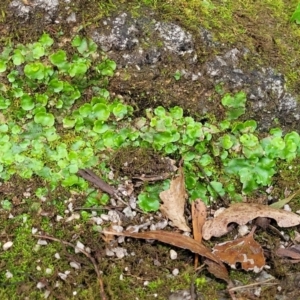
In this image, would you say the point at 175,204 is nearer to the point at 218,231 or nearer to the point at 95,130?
the point at 218,231

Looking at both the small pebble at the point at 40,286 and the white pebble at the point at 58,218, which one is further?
the white pebble at the point at 58,218

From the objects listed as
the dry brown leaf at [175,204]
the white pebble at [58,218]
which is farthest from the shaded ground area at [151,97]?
the dry brown leaf at [175,204]

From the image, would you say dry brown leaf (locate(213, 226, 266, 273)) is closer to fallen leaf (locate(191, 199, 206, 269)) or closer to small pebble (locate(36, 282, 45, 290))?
fallen leaf (locate(191, 199, 206, 269))

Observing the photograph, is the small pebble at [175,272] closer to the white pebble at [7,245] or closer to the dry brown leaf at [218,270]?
the dry brown leaf at [218,270]

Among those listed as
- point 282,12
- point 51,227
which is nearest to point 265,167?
point 282,12

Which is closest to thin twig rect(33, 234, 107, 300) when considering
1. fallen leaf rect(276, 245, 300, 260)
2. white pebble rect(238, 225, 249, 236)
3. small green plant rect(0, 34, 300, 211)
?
small green plant rect(0, 34, 300, 211)

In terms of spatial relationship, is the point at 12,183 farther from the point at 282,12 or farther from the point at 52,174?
the point at 282,12
